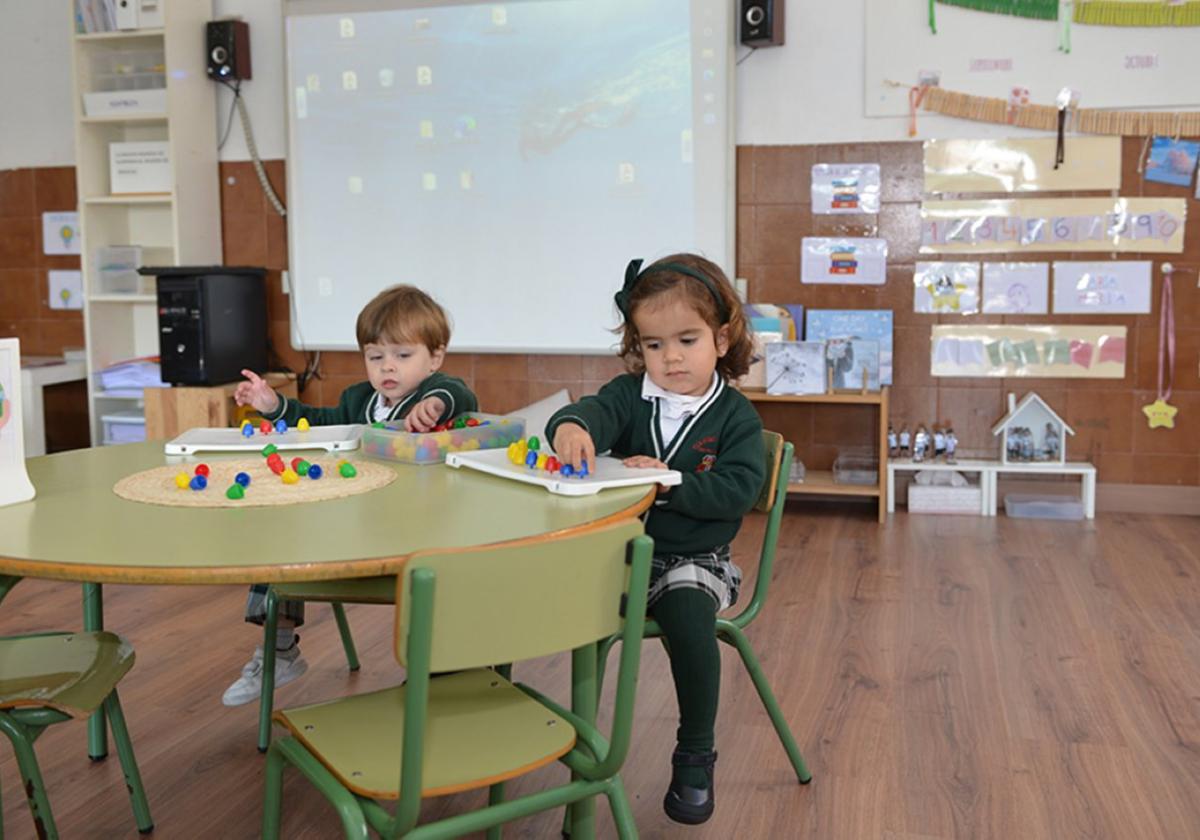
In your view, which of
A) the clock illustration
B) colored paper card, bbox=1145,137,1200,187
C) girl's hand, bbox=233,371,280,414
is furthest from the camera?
the clock illustration

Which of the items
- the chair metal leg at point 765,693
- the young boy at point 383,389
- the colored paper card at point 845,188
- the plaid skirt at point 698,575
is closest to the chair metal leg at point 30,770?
the young boy at point 383,389

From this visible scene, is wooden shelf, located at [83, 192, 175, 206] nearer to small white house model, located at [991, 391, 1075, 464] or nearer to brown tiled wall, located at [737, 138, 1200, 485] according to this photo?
brown tiled wall, located at [737, 138, 1200, 485]

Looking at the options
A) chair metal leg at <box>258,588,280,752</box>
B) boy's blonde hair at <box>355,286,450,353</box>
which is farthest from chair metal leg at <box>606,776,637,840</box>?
boy's blonde hair at <box>355,286,450,353</box>

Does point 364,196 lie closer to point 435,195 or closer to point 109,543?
point 435,195

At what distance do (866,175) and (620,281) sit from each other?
1.05 m

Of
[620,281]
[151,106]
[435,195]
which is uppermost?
[151,106]

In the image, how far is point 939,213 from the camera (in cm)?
454

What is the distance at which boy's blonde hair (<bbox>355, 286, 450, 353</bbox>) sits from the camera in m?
2.47

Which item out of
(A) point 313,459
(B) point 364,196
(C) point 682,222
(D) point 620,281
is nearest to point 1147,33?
(C) point 682,222

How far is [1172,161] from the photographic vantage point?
4332mm

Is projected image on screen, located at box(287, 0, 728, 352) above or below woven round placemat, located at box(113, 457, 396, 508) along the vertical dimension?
above

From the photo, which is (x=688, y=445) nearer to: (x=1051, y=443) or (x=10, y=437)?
(x=10, y=437)

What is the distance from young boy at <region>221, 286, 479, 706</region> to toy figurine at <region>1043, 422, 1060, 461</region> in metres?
2.84

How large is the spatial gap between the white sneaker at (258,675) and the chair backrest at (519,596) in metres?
1.48
